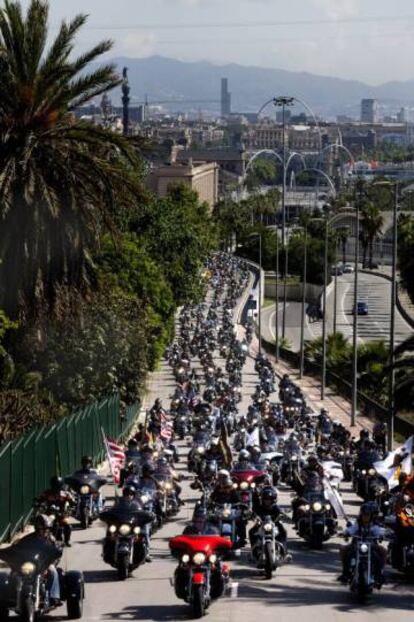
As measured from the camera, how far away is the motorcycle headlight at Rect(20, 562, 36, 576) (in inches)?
717

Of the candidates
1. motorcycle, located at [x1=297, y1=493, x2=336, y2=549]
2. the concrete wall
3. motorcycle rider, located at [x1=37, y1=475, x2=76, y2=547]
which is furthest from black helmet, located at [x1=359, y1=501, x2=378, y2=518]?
the concrete wall

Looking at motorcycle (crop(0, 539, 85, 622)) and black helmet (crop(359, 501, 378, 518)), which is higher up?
black helmet (crop(359, 501, 378, 518))

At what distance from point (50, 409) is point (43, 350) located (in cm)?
416

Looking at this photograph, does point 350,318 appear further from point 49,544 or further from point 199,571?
point 49,544

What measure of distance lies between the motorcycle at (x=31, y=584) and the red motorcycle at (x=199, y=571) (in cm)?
126

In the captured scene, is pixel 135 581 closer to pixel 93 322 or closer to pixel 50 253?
pixel 50 253

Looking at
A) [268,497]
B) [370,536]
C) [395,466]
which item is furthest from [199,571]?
[395,466]

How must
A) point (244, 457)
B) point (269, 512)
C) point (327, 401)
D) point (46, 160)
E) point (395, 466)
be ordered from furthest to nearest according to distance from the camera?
point (327, 401) < point (46, 160) < point (244, 457) < point (395, 466) < point (269, 512)

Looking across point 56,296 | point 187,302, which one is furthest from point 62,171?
point 187,302

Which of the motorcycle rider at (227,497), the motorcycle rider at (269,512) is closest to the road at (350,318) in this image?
the motorcycle rider at (227,497)

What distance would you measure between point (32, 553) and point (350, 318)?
109 m

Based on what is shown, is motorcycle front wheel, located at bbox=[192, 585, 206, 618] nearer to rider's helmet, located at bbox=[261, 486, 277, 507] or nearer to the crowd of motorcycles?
the crowd of motorcycles

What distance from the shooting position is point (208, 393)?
2232 inches

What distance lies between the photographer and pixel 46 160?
3328 centimetres
